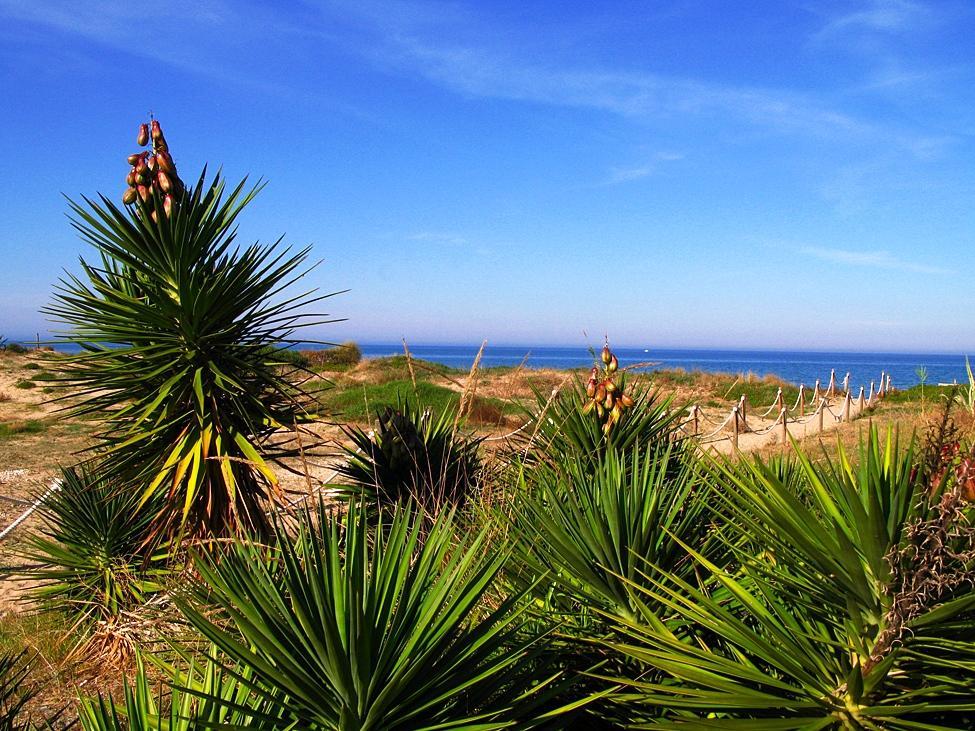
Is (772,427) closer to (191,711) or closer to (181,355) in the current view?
(181,355)

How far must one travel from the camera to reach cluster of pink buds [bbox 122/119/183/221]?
4.79 metres

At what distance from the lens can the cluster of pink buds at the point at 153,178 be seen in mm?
4789

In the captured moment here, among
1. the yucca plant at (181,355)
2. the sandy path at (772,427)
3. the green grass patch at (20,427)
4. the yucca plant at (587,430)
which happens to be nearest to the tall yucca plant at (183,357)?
the yucca plant at (181,355)

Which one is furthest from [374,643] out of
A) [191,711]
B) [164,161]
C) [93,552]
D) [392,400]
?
[392,400]

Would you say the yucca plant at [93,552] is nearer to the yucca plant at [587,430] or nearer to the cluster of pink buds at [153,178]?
the cluster of pink buds at [153,178]

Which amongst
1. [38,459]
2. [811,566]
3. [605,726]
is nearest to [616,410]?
[605,726]

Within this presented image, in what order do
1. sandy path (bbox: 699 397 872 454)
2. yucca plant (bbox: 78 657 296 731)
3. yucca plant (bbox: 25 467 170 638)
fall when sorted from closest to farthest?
yucca plant (bbox: 78 657 296 731) < yucca plant (bbox: 25 467 170 638) < sandy path (bbox: 699 397 872 454)

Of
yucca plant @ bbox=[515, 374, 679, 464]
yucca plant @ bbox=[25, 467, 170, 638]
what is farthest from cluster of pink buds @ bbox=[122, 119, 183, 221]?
yucca plant @ bbox=[515, 374, 679, 464]

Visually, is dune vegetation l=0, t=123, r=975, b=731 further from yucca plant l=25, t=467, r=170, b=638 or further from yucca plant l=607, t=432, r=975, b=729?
yucca plant l=25, t=467, r=170, b=638

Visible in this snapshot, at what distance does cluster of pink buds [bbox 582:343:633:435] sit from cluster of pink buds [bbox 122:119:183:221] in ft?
9.43

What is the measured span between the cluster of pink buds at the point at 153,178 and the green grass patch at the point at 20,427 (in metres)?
15.2

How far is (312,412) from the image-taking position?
17.7ft

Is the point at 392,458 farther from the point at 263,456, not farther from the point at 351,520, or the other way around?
the point at 351,520

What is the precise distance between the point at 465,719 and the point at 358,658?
281mm
